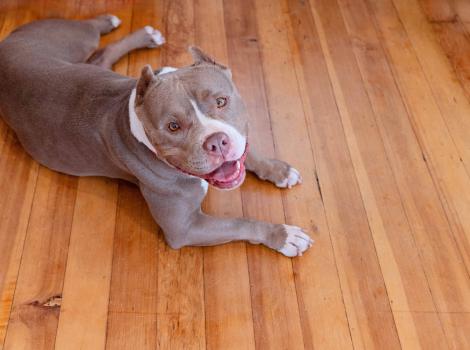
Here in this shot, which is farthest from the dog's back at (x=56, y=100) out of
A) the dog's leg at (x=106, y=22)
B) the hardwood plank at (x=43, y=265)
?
the dog's leg at (x=106, y=22)

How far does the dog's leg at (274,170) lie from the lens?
2445 millimetres

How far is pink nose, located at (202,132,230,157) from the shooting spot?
68.3 inches

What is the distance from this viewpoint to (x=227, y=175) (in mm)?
1890

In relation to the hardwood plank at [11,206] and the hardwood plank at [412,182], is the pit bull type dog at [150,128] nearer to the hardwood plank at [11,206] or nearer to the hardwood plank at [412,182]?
the hardwood plank at [11,206]

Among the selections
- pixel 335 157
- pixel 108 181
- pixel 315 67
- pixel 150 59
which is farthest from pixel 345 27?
pixel 108 181

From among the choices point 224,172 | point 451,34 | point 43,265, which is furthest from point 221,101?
point 451,34

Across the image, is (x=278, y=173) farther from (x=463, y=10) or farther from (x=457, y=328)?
(x=463, y=10)

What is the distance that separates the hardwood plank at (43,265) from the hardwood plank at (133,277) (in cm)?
24

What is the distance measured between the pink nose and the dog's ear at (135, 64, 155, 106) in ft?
0.98

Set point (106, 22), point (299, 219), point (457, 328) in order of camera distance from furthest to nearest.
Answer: point (106, 22), point (299, 219), point (457, 328)

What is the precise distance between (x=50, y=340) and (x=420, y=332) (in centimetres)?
152

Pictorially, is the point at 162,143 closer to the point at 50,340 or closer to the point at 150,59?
the point at 50,340

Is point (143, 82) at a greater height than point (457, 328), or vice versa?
point (143, 82)

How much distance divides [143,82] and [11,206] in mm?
1112
